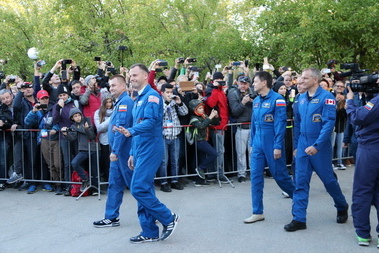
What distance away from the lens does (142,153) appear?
572 centimetres

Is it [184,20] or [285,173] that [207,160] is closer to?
[285,173]

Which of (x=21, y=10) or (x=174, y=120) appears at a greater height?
(x=21, y=10)

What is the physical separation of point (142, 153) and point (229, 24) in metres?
15.4

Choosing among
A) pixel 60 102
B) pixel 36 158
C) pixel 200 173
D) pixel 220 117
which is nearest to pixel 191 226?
pixel 200 173

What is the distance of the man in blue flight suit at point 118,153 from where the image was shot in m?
6.32

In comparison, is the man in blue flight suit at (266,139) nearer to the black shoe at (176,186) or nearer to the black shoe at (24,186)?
the black shoe at (176,186)

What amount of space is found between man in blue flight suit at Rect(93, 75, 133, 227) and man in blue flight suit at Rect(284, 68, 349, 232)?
2247 mm

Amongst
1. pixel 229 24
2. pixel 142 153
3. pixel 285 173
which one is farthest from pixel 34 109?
pixel 229 24

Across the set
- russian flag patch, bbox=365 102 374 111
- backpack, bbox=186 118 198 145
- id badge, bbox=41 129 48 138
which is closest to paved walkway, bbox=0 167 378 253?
backpack, bbox=186 118 198 145

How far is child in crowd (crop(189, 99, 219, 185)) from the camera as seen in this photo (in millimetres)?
9141

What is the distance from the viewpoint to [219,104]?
9523mm

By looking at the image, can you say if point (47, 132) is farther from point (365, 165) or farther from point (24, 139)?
point (365, 165)

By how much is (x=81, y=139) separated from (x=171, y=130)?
5.55 feet

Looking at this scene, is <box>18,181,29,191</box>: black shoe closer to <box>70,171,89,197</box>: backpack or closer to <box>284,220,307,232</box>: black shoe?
<box>70,171,89,197</box>: backpack
